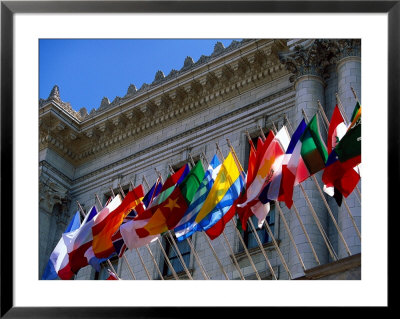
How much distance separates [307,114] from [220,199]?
15.6 feet

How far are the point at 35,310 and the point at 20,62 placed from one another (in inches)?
179

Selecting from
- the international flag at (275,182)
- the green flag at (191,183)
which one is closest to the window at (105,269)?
the green flag at (191,183)

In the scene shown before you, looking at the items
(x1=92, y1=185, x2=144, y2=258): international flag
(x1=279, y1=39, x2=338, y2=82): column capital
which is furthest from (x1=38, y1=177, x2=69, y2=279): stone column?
(x1=279, y1=39, x2=338, y2=82): column capital

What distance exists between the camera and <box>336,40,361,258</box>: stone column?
27.1m

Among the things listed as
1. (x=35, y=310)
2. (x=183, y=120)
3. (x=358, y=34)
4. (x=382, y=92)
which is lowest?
(x=35, y=310)

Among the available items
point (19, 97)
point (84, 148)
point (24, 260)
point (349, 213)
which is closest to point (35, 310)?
point (24, 260)

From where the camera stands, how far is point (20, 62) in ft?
63.7

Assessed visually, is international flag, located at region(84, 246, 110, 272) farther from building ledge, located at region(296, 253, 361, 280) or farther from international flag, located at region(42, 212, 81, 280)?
building ledge, located at region(296, 253, 361, 280)

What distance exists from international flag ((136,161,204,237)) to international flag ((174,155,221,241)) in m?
0.13

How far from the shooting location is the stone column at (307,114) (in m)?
27.9

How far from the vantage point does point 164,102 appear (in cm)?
3625

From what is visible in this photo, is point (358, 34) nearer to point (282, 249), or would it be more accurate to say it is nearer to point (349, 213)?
point (349, 213)

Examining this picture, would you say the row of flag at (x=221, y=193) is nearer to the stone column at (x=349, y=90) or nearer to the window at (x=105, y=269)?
the stone column at (x=349, y=90)

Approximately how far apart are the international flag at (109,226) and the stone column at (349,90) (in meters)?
5.76
